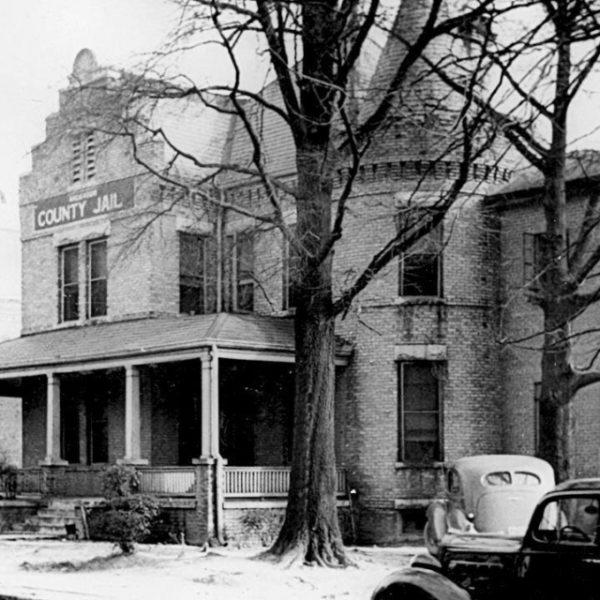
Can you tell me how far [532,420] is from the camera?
2486 centimetres

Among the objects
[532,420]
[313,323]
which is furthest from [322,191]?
[532,420]

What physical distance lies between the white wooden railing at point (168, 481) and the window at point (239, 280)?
206 inches

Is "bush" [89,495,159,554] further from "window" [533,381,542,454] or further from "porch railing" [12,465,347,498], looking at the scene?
"window" [533,381,542,454]

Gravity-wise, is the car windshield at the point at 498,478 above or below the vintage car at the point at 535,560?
above

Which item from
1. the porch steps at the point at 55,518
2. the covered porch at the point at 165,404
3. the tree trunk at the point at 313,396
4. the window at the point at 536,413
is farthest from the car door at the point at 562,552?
the porch steps at the point at 55,518

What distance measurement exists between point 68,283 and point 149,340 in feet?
18.4

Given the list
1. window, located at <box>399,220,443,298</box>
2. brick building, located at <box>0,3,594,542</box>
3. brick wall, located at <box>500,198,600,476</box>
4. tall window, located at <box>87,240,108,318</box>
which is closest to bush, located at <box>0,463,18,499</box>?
brick building, located at <box>0,3,594,542</box>

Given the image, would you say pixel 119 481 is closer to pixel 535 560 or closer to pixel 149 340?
pixel 149 340

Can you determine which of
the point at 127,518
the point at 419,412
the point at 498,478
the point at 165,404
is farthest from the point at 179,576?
the point at 165,404

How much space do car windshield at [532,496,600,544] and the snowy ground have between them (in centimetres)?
667

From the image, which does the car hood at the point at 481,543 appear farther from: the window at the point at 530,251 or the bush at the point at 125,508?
the window at the point at 530,251

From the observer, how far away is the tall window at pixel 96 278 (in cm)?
2955

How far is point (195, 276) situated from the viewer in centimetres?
2900

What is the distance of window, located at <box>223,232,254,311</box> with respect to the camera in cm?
2856
